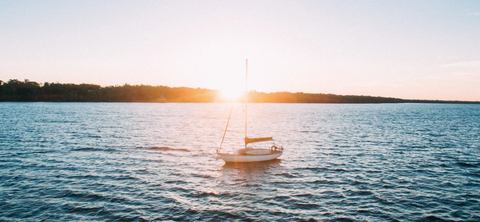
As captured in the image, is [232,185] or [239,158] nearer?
[232,185]

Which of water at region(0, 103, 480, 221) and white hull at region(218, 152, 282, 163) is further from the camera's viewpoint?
white hull at region(218, 152, 282, 163)

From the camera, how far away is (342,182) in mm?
28016

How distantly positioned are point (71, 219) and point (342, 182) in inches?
904

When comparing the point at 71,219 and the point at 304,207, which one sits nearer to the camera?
the point at 71,219

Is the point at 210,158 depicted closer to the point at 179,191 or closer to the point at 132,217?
the point at 179,191

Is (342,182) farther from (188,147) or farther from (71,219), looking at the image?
(188,147)

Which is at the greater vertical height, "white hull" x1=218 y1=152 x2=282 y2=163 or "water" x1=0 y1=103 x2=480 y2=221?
"white hull" x1=218 y1=152 x2=282 y2=163

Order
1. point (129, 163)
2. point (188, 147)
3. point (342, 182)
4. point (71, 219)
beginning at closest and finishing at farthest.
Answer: point (71, 219) < point (342, 182) < point (129, 163) < point (188, 147)

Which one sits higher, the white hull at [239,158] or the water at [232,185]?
the white hull at [239,158]

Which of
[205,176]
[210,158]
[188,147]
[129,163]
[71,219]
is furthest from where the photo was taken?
[188,147]

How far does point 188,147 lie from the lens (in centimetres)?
4812

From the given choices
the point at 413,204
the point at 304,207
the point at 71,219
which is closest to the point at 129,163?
the point at 71,219

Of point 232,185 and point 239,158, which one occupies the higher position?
point 239,158

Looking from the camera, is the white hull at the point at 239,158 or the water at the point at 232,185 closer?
the water at the point at 232,185
